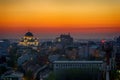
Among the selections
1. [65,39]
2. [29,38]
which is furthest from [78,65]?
[29,38]

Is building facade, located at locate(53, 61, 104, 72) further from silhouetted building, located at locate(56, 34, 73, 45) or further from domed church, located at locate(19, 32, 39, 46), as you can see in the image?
domed church, located at locate(19, 32, 39, 46)

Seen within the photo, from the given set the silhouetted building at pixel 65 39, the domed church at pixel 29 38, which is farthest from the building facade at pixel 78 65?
the domed church at pixel 29 38

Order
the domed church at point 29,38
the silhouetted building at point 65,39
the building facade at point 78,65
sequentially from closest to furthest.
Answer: the building facade at point 78,65 → the silhouetted building at point 65,39 → the domed church at point 29,38

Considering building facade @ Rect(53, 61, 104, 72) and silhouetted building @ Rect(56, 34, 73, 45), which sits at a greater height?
silhouetted building @ Rect(56, 34, 73, 45)

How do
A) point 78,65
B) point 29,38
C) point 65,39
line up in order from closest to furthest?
point 78,65 → point 65,39 → point 29,38

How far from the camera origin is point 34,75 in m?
6.74

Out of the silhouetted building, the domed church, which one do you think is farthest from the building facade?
the domed church

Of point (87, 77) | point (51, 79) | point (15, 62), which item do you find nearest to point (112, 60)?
point (87, 77)

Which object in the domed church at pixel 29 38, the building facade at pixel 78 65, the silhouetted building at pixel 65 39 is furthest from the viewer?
the domed church at pixel 29 38

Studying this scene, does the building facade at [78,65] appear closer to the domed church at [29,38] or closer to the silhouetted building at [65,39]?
the silhouetted building at [65,39]

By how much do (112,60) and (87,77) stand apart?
0.61 meters

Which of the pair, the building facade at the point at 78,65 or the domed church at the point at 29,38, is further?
the domed church at the point at 29,38

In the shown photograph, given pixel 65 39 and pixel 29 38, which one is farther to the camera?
pixel 29 38

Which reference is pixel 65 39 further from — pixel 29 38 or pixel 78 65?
pixel 29 38
